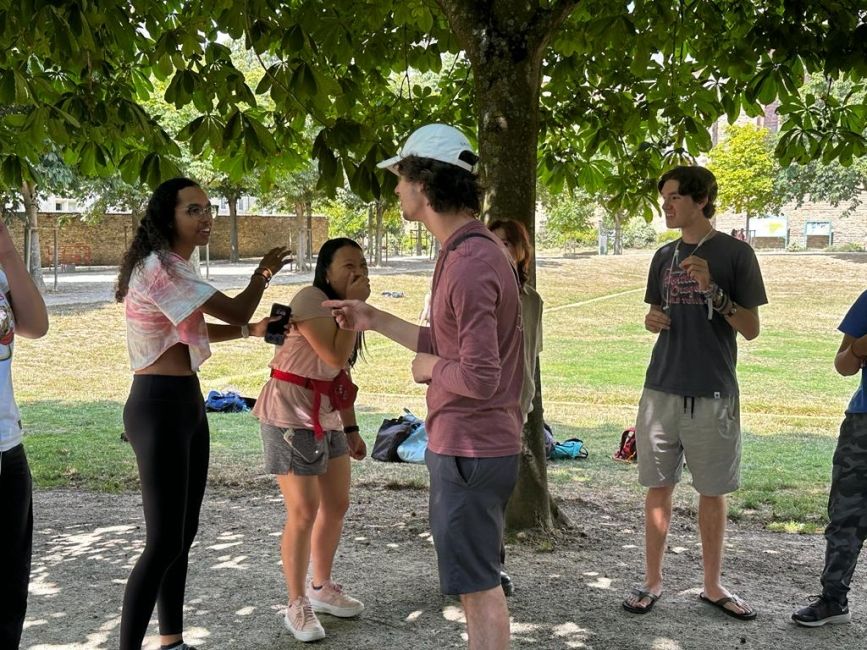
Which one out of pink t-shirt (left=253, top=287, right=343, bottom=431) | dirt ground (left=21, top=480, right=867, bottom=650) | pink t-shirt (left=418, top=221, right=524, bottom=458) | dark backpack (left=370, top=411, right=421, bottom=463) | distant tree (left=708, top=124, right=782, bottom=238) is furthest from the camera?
distant tree (left=708, top=124, right=782, bottom=238)

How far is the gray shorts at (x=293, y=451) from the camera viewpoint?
390cm

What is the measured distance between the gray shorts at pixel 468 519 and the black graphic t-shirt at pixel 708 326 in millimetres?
1765

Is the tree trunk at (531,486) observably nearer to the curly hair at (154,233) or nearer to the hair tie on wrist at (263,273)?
the hair tie on wrist at (263,273)

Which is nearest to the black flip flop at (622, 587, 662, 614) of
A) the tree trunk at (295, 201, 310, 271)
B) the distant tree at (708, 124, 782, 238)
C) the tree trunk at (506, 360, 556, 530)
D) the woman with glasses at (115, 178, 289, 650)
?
the tree trunk at (506, 360, 556, 530)

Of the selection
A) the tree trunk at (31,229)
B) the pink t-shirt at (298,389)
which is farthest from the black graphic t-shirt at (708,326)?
the tree trunk at (31,229)

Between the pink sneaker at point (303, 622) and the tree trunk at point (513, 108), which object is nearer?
the pink sneaker at point (303, 622)

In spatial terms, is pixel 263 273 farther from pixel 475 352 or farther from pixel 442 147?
pixel 475 352

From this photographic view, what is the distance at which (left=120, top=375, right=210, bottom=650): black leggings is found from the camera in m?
3.42

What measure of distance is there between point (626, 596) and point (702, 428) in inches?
40.6

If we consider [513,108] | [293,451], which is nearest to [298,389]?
[293,451]

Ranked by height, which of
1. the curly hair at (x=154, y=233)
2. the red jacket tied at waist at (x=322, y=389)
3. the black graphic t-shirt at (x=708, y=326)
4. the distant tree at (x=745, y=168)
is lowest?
the red jacket tied at waist at (x=322, y=389)

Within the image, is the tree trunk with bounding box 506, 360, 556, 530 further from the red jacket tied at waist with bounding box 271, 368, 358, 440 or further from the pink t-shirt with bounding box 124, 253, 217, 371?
the pink t-shirt with bounding box 124, 253, 217, 371

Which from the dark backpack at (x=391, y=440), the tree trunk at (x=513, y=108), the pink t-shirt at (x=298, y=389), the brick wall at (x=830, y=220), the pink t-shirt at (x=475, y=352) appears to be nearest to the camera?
the pink t-shirt at (x=475, y=352)

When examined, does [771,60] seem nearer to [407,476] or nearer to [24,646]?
[407,476]
